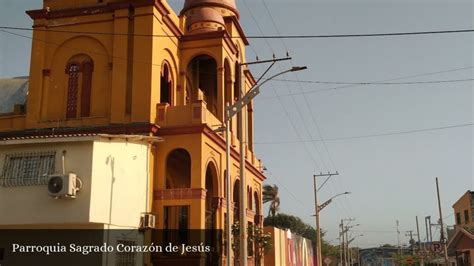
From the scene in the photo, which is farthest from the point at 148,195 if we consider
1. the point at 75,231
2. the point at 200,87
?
the point at 200,87

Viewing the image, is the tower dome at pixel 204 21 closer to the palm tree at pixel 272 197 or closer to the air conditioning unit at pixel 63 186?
the air conditioning unit at pixel 63 186

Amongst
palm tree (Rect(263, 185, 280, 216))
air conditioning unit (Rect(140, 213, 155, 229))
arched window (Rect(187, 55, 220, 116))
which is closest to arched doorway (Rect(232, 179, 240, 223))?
arched window (Rect(187, 55, 220, 116))

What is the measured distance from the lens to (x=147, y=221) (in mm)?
20312

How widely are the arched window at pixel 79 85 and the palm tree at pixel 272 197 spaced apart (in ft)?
141

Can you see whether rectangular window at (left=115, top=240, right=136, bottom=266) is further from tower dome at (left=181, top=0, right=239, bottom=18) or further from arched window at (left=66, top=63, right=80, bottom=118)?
tower dome at (left=181, top=0, right=239, bottom=18)

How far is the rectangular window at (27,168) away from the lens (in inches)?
732

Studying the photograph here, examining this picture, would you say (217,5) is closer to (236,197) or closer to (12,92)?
(236,197)

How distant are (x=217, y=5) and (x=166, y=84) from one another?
7488 mm

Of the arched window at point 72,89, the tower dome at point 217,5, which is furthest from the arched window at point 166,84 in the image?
the tower dome at point 217,5

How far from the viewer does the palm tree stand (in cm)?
6444

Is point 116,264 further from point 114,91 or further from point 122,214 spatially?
point 114,91

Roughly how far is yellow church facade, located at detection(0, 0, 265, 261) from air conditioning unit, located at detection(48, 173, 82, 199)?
1494 millimetres

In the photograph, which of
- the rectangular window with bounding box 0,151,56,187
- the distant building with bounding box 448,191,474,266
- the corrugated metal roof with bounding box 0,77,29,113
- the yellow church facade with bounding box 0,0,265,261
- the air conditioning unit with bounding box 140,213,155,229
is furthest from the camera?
the distant building with bounding box 448,191,474,266

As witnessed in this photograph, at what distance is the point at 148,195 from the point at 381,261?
146m
